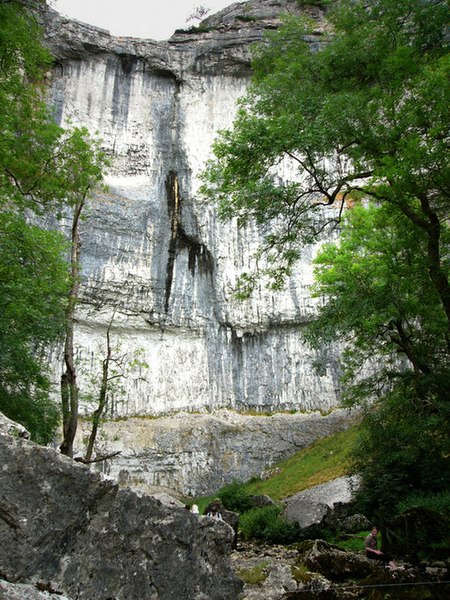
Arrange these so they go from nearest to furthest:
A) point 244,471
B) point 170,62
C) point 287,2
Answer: point 244,471 < point 170,62 < point 287,2

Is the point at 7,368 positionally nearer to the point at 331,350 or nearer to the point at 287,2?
the point at 331,350

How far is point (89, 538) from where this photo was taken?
3686 mm

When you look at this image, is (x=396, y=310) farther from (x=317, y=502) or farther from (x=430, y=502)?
(x=317, y=502)

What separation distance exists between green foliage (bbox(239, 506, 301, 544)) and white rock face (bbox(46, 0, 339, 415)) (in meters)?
20.3

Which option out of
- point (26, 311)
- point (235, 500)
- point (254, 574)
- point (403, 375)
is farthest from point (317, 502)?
point (26, 311)

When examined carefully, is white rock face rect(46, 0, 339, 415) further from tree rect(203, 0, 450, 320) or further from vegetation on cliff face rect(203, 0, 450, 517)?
tree rect(203, 0, 450, 320)

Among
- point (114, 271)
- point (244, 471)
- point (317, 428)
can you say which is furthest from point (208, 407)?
point (114, 271)

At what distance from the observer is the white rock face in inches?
1513

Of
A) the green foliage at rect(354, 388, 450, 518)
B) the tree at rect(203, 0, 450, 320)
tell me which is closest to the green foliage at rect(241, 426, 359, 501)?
the green foliage at rect(354, 388, 450, 518)

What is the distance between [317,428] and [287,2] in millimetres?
40465

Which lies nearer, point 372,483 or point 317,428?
point 372,483

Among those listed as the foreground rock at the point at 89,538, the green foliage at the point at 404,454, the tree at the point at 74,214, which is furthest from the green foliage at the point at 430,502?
the tree at the point at 74,214

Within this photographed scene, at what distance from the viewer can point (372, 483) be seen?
15.5m

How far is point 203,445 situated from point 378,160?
28.3m
